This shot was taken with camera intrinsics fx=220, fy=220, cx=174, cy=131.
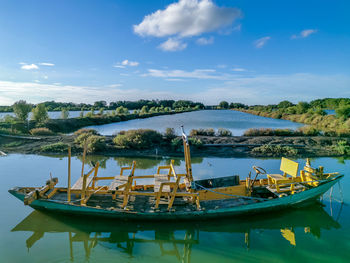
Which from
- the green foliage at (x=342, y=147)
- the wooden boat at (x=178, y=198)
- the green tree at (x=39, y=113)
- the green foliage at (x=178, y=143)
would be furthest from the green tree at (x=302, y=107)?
the green tree at (x=39, y=113)

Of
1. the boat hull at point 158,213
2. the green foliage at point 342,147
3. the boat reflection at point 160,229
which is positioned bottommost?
the boat reflection at point 160,229

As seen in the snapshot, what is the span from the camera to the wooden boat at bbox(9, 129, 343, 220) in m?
8.38

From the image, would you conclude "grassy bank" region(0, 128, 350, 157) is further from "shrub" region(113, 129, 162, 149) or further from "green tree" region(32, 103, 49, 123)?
"green tree" region(32, 103, 49, 123)

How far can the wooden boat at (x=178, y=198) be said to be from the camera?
8.38 metres

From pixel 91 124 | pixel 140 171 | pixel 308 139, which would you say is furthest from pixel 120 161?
pixel 91 124

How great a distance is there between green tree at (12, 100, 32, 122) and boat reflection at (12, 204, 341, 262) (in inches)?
1242

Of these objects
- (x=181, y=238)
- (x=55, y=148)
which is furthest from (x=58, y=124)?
(x=181, y=238)

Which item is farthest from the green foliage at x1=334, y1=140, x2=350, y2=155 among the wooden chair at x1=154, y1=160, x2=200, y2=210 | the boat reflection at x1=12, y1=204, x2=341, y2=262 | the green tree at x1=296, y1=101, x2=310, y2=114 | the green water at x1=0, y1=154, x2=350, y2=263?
the green tree at x1=296, y1=101, x2=310, y2=114

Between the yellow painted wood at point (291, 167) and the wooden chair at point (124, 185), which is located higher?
Answer: the yellow painted wood at point (291, 167)

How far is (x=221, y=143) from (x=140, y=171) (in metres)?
11.1

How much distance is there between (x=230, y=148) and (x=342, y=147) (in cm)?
1045

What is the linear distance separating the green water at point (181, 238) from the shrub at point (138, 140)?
1237 cm

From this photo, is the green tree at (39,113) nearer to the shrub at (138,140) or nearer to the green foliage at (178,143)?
the shrub at (138,140)

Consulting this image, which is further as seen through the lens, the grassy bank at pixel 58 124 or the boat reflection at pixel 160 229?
the grassy bank at pixel 58 124
